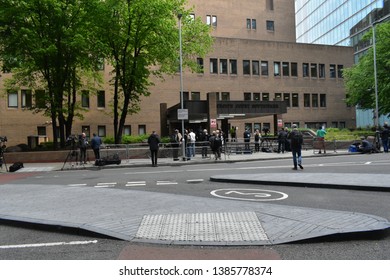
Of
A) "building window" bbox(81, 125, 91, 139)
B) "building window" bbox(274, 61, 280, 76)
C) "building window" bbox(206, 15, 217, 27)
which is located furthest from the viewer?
"building window" bbox(206, 15, 217, 27)

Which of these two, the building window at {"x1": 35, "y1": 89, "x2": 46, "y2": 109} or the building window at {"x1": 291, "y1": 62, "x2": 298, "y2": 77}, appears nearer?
the building window at {"x1": 35, "y1": 89, "x2": 46, "y2": 109}

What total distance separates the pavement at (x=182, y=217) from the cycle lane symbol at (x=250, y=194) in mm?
202

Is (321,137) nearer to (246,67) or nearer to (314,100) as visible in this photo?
(246,67)

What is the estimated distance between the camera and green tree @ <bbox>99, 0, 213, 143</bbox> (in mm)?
26859

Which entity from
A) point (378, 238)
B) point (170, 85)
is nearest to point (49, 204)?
point (378, 238)

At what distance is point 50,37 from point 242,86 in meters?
29.6

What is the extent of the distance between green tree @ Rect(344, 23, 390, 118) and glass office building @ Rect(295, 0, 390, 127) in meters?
16.5

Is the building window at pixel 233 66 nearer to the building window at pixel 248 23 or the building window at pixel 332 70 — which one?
the building window at pixel 248 23

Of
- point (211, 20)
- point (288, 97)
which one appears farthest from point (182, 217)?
point (211, 20)

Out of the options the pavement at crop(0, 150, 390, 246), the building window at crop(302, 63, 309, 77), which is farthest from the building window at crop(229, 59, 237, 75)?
the pavement at crop(0, 150, 390, 246)

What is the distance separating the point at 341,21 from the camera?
72438mm

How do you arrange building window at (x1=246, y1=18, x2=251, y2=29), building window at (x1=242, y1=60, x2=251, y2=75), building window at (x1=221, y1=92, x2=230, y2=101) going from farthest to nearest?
building window at (x1=246, y1=18, x2=251, y2=29) < building window at (x1=242, y1=60, x2=251, y2=75) < building window at (x1=221, y1=92, x2=230, y2=101)

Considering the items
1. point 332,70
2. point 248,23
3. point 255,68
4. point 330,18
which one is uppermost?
point 330,18

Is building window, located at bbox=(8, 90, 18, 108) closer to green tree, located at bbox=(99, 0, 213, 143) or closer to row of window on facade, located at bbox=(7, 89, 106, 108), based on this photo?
row of window on facade, located at bbox=(7, 89, 106, 108)
